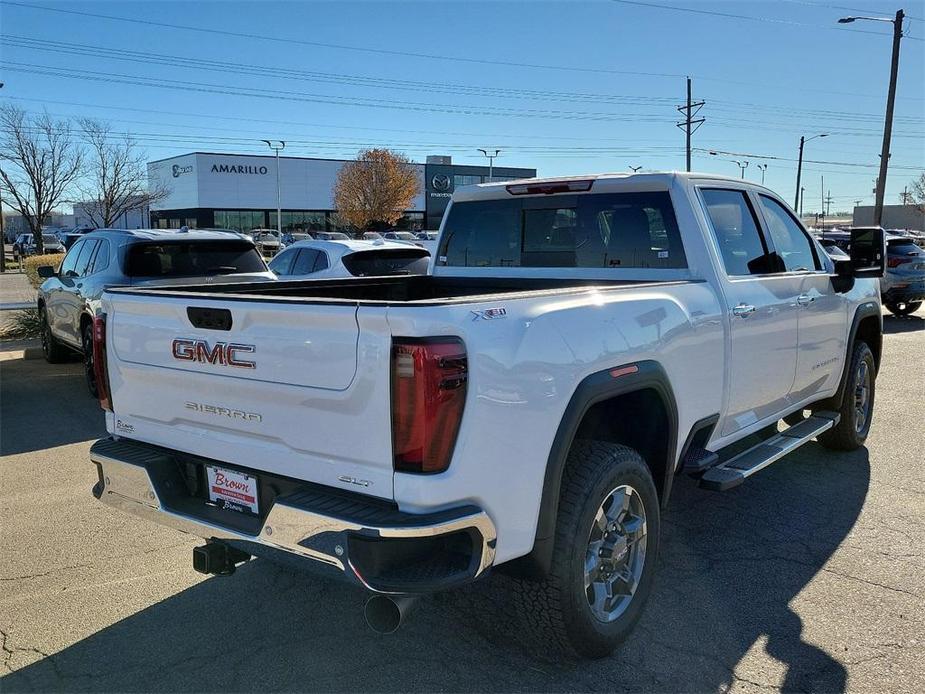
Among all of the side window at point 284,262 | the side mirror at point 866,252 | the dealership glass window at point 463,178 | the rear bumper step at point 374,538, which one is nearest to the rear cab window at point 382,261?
the side window at point 284,262

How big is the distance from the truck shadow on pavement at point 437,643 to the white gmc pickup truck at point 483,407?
209 millimetres

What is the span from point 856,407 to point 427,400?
494 cm

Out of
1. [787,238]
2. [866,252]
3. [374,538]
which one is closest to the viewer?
[374,538]

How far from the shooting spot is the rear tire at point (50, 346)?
414 inches

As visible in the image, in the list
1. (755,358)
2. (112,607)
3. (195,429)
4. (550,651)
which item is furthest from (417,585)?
(755,358)

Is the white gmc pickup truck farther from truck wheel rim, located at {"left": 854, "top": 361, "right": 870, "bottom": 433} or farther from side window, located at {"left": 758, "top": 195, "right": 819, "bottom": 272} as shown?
truck wheel rim, located at {"left": 854, "top": 361, "right": 870, "bottom": 433}

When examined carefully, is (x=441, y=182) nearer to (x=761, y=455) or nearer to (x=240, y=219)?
(x=240, y=219)

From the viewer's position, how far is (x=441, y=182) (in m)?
83.1

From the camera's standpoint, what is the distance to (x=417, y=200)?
269 feet

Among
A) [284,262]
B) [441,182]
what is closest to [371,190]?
[441,182]

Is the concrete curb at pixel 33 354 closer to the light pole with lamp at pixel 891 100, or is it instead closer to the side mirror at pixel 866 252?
the side mirror at pixel 866 252

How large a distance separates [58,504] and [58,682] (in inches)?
89.8

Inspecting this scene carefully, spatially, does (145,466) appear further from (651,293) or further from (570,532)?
(651,293)

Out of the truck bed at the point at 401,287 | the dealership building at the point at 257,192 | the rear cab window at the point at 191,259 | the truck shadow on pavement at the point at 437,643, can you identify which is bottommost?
the truck shadow on pavement at the point at 437,643
